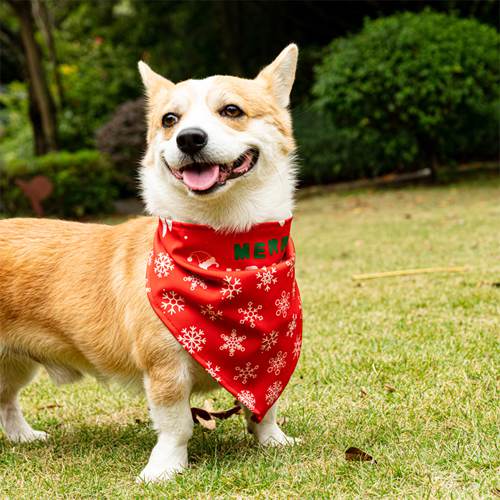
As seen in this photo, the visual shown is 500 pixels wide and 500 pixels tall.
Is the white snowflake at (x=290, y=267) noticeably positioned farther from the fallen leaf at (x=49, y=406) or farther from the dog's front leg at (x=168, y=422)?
the fallen leaf at (x=49, y=406)

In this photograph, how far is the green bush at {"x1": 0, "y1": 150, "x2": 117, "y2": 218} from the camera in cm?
1210

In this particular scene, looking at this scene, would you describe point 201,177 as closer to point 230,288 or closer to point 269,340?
point 230,288

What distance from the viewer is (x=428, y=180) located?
1349cm

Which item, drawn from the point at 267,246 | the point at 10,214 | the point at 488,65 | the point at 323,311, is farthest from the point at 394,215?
the point at 267,246

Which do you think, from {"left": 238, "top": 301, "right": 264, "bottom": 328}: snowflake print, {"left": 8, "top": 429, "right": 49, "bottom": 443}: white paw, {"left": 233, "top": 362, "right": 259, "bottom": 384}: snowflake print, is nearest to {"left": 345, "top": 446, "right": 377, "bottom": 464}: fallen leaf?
{"left": 233, "top": 362, "right": 259, "bottom": 384}: snowflake print

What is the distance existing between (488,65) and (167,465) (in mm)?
10754

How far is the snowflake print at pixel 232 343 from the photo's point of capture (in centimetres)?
273

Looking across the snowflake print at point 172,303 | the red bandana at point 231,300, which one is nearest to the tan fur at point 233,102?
the red bandana at point 231,300

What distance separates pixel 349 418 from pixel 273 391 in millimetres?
417

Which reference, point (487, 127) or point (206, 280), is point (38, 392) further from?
point (487, 127)

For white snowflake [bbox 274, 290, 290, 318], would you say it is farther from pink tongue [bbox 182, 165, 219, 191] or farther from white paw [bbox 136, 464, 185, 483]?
white paw [bbox 136, 464, 185, 483]

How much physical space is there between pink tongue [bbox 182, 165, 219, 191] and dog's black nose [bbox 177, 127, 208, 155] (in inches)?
3.9

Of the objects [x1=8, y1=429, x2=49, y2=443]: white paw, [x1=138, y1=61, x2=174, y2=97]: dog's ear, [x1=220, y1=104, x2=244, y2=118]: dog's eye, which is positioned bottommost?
[x1=8, y1=429, x2=49, y2=443]: white paw

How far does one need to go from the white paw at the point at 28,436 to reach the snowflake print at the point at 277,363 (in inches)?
45.1
